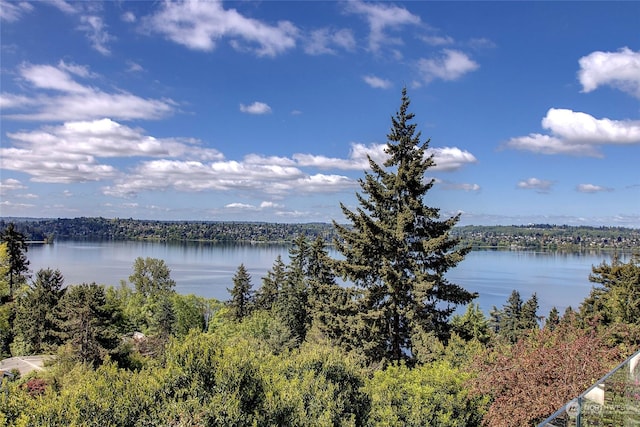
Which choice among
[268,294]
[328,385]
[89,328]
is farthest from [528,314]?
[328,385]

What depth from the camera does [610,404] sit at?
4879 millimetres

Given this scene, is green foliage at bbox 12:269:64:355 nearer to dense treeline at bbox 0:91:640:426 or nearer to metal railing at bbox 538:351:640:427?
dense treeline at bbox 0:91:640:426

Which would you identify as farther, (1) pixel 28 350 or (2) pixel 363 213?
(1) pixel 28 350

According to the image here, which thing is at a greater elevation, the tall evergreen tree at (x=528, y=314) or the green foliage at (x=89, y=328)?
the green foliage at (x=89, y=328)

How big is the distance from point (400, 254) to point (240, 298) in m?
40.1

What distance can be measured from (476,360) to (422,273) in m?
5.66

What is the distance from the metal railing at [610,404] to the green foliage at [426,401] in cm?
462

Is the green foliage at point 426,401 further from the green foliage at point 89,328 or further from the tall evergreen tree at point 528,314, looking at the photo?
the tall evergreen tree at point 528,314

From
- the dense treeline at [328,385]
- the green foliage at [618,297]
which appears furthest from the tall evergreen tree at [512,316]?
the dense treeline at [328,385]

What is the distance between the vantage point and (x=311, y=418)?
322 inches

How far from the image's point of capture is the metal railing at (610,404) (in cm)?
392

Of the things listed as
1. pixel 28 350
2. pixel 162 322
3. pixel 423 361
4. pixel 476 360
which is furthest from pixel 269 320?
pixel 476 360

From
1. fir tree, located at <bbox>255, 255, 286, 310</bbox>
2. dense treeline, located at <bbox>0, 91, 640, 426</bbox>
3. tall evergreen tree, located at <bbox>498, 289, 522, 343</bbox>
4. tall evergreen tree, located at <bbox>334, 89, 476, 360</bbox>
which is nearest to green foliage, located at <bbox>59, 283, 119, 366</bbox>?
dense treeline, located at <bbox>0, 91, 640, 426</bbox>

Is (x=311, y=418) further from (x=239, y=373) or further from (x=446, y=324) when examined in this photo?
(x=446, y=324)
